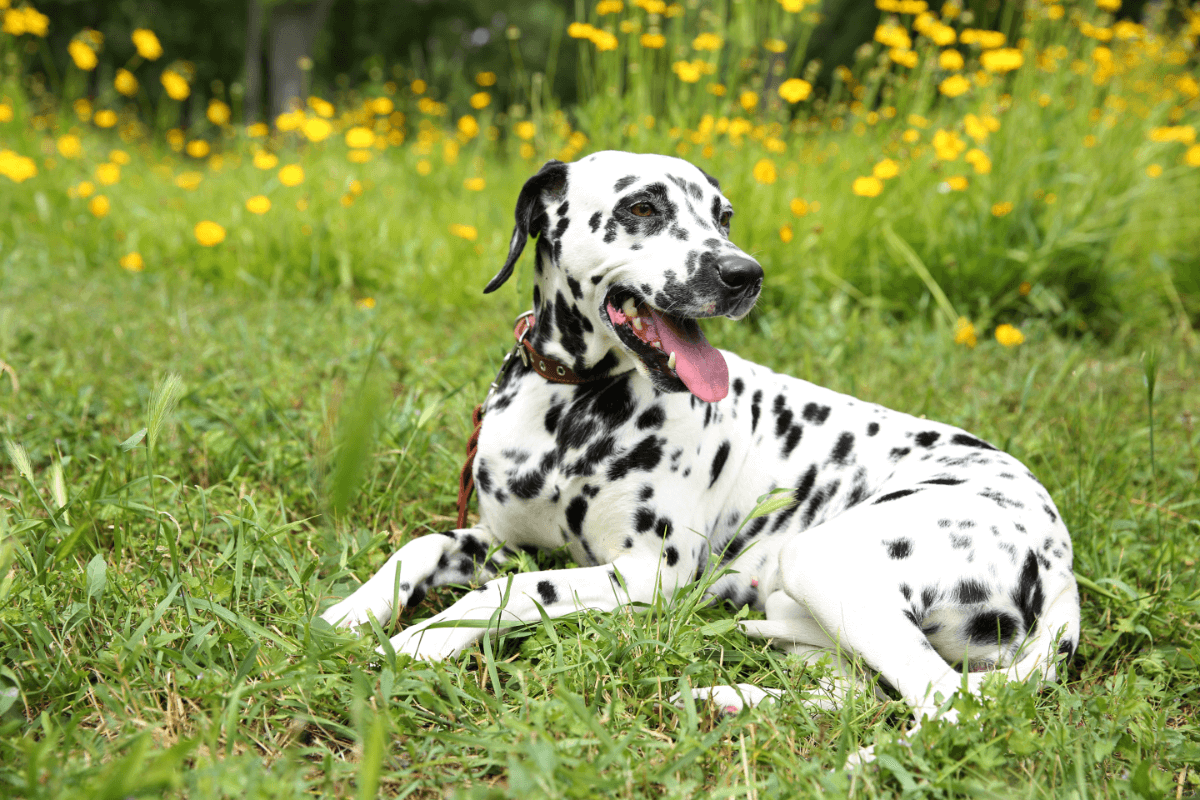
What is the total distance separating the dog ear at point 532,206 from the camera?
2.67 m

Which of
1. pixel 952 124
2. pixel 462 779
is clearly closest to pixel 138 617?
pixel 462 779

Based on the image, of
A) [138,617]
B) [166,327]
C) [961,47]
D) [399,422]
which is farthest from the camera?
[961,47]

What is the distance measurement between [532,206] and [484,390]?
126 centimetres

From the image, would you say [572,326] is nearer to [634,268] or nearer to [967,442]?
[634,268]

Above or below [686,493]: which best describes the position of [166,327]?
below

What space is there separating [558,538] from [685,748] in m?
0.96

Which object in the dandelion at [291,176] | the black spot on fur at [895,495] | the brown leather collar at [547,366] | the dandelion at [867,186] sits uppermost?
the dandelion at [867,186]

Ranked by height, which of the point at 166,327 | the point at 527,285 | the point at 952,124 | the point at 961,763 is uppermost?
the point at 952,124

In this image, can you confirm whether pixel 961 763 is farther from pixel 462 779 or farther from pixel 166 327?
pixel 166 327

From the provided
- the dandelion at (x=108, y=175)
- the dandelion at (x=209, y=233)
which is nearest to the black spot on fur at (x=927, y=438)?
the dandelion at (x=209, y=233)

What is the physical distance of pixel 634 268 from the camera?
2471 millimetres

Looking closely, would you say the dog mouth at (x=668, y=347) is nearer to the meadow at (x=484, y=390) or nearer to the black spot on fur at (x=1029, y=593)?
the meadow at (x=484, y=390)

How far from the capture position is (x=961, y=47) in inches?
394

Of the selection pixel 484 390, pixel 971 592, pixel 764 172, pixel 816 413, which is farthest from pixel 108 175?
pixel 971 592
